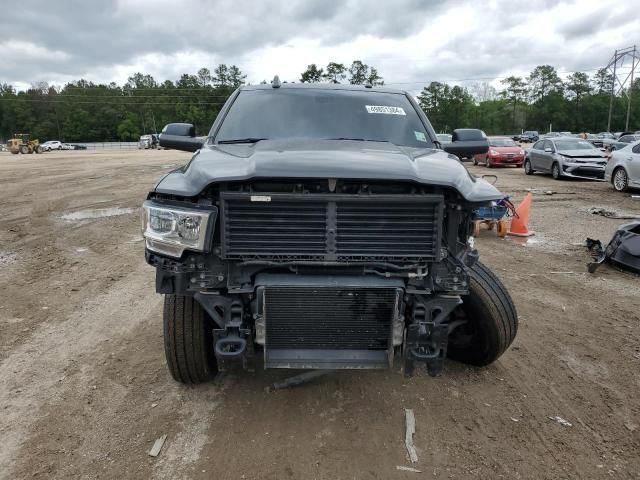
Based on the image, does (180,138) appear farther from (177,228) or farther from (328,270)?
(328,270)

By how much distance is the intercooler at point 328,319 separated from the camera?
270cm

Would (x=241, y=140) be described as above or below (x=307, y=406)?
above

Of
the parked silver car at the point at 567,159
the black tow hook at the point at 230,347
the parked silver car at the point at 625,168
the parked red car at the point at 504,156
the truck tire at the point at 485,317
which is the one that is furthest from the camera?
the parked red car at the point at 504,156

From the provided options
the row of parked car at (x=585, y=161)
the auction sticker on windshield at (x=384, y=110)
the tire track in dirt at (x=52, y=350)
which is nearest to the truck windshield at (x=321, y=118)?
the auction sticker on windshield at (x=384, y=110)

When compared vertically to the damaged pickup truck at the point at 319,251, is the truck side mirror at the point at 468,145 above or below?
above

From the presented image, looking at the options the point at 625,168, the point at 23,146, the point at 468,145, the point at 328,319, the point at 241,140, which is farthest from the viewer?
the point at 23,146

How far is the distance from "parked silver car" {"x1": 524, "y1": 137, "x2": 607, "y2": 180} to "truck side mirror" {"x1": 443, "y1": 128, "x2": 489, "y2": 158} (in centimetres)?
1496

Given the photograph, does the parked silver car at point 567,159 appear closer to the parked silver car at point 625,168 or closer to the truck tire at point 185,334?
the parked silver car at point 625,168

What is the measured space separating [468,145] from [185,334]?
278 cm

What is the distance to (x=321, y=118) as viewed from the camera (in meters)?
4.06

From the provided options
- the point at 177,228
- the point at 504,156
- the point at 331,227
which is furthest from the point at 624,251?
the point at 504,156

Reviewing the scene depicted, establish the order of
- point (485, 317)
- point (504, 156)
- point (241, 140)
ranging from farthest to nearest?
1. point (504, 156)
2. point (241, 140)
3. point (485, 317)

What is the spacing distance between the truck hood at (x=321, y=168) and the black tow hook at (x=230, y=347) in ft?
2.69

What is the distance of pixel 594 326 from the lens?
4680mm
